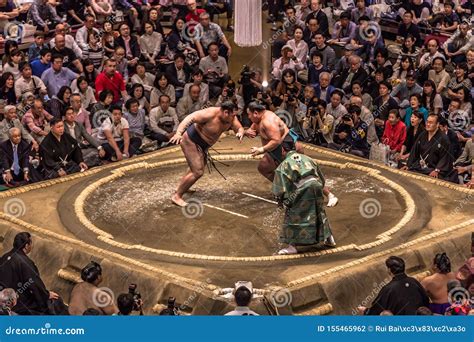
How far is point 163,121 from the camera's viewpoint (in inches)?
374

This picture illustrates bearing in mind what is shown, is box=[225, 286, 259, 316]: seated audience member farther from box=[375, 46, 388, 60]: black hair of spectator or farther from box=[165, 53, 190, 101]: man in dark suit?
box=[375, 46, 388, 60]: black hair of spectator

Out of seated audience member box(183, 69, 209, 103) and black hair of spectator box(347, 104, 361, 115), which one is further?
seated audience member box(183, 69, 209, 103)

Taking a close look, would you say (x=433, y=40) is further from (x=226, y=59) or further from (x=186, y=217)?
(x=186, y=217)

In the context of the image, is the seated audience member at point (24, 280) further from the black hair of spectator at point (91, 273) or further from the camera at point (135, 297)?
the camera at point (135, 297)

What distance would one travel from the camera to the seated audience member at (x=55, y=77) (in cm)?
959

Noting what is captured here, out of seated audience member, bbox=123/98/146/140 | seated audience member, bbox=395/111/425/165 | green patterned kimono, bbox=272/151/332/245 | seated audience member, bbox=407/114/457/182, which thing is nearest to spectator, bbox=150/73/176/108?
seated audience member, bbox=123/98/146/140

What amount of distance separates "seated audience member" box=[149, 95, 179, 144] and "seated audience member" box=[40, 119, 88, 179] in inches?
38.7

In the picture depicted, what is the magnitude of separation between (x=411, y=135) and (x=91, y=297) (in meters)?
3.58

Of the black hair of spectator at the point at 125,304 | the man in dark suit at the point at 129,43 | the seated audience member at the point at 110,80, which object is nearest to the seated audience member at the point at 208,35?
the man in dark suit at the point at 129,43

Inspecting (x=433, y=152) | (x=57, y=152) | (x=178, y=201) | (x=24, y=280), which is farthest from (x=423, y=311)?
(x=57, y=152)

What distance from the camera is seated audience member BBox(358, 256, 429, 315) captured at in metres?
6.14

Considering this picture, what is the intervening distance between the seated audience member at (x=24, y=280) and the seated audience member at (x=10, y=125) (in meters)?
2.16

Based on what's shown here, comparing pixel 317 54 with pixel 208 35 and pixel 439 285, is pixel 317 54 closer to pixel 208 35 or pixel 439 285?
pixel 208 35

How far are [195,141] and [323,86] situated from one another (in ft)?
7.27
